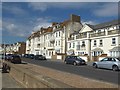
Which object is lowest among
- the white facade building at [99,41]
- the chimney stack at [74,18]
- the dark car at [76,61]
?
the dark car at [76,61]

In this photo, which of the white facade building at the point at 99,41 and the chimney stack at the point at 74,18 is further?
the chimney stack at the point at 74,18

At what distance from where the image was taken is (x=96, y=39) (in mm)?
49781

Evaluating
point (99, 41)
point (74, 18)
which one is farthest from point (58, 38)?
point (99, 41)

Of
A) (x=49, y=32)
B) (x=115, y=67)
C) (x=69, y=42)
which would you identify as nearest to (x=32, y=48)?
(x=49, y=32)

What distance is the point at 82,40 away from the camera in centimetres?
5484

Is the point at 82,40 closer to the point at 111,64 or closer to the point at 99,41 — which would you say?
the point at 99,41

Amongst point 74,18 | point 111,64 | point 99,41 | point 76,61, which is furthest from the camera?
point 74,18

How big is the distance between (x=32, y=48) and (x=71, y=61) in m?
63.6

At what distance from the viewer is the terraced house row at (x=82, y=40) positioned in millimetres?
44844

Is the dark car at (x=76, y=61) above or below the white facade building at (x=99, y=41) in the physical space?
below

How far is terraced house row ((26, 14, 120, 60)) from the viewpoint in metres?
44.8

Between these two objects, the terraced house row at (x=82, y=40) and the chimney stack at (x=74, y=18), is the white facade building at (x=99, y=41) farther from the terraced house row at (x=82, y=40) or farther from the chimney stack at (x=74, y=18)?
the chimney stack at (x=74, y=18)

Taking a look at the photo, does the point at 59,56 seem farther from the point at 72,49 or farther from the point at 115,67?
the point at 115,67

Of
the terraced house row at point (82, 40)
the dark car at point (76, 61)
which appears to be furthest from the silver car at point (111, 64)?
the terraced house row at point (82, 40)
